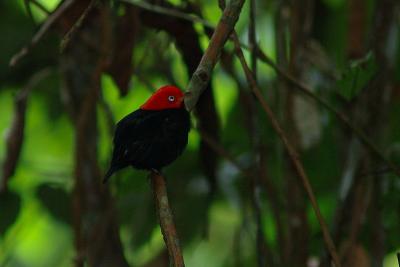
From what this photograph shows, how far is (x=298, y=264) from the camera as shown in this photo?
3699mm

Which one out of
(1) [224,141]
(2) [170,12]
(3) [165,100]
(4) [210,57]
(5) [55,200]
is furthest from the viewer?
(1) [224,141]

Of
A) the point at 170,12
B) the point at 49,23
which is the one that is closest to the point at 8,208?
the point at 49,23

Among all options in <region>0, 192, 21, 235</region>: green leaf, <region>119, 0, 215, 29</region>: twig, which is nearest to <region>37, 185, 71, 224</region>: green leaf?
<region>0, 192, 21, 235</region>: green leaf

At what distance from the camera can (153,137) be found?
266cm

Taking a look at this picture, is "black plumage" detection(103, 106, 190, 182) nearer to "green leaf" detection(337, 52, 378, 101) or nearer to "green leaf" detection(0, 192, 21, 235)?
"green leaf" detection(337, 52, 378, 101)

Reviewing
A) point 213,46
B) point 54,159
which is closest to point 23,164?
point 54,159

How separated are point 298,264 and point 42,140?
76.8 inches

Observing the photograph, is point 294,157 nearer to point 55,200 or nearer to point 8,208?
point 8,208

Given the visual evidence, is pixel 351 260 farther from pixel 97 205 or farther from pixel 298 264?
pixel 97 205

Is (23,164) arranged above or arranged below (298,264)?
above

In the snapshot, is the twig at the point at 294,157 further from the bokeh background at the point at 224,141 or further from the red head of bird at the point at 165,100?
the bokeh background at the point at 224,141

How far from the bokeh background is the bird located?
1.92ft

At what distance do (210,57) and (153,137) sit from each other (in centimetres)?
41

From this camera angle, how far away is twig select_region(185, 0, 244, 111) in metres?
2.33
